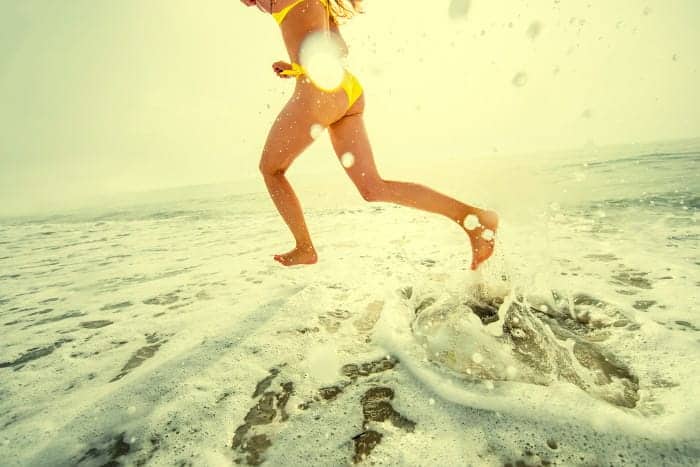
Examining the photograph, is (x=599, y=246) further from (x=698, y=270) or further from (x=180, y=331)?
(x=180, y=331)

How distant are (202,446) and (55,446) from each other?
517 mm

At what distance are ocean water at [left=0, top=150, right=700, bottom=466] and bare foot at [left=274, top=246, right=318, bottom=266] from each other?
0.24 meters

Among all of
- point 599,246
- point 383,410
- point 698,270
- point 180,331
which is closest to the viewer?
point 383,410

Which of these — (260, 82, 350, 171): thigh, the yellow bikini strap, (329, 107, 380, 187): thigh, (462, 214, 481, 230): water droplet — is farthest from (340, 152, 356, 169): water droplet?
(462, 214, 481, 230): water droplet

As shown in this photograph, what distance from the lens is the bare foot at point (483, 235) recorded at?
7.34ft

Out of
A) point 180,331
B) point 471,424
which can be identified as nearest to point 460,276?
point 471,424

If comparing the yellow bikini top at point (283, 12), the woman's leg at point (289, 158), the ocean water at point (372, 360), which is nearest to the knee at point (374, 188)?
the woman's leg at point (289, 158)

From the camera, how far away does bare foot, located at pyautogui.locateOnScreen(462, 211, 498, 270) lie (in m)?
2.24

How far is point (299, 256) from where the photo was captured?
7.91 feet

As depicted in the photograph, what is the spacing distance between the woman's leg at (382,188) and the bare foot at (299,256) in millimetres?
523

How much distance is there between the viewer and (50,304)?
280 centimetres

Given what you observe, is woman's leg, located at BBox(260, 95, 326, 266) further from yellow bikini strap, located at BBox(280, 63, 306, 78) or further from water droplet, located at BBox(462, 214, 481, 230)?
water droplet, located at BBox(462, 214, 481, 230)

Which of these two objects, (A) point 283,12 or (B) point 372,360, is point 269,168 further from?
(B) point 372,360

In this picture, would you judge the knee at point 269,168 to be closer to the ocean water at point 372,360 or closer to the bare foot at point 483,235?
the ocean water at point 372,360
